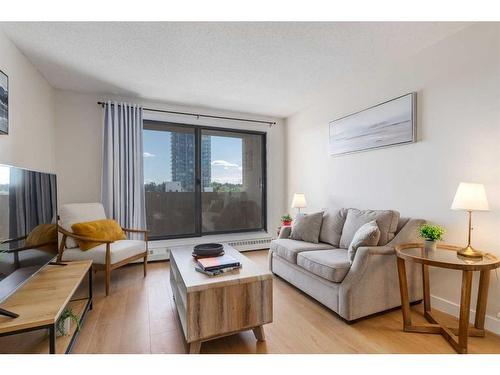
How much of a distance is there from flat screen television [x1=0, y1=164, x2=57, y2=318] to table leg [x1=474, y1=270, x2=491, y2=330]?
288cm

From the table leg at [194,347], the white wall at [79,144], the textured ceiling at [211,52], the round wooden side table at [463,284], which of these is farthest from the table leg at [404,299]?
the white wall at [79,144]

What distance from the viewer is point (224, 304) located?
1552mm

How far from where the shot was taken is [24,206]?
5.09 ft

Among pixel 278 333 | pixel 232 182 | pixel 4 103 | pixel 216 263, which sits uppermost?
pixel 4 103

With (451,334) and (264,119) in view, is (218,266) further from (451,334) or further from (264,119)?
(264,119)

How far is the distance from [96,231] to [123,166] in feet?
3.25

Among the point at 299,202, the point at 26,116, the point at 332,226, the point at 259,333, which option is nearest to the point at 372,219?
the point at 332,226

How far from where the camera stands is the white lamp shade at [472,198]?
1.65 m

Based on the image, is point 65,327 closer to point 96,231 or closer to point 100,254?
point 100,254

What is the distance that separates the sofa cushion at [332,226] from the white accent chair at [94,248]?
2.18m

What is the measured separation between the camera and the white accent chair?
2471mm

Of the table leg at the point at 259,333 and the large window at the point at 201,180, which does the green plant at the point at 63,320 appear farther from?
the large window at the point at 201,180

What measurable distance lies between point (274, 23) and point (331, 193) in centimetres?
225

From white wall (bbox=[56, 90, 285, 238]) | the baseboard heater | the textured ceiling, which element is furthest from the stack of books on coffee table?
white wall (bbox=[56, 90, 285, 238])
